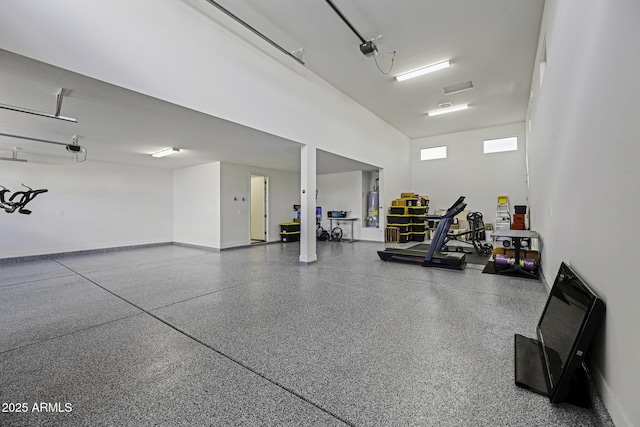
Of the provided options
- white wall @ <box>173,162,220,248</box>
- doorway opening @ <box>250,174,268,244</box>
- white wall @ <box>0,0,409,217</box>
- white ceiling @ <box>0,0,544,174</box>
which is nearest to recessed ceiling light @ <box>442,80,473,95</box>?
white ceiling @ <box>0,0,544,174</box>

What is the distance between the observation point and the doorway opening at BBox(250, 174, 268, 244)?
32.3 feet

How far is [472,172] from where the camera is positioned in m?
10.3

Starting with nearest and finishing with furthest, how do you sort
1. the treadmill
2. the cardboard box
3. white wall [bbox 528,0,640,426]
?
white wall [bbox 528,0,640,426]
the treadmill
the cardboard box

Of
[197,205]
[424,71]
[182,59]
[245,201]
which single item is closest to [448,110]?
[424,71]

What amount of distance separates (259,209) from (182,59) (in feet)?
22.8

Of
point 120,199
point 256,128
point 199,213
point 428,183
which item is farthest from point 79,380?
point 428,183

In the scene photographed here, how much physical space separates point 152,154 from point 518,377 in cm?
822

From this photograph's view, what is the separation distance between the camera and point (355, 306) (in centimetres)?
340

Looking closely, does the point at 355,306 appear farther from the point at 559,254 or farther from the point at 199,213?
the point at 199,213

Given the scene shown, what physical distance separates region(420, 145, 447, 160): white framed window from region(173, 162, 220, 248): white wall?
8134mm

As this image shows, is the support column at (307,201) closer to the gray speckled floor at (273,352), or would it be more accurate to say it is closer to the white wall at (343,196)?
the gray speckled floor at (273,352)

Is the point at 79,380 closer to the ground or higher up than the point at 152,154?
closer to the ground

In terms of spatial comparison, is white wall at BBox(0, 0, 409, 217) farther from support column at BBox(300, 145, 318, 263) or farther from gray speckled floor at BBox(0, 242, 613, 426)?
gray speckled floor at BBox(0, 242, 613, 426)

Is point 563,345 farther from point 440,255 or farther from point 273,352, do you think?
point 440,255
